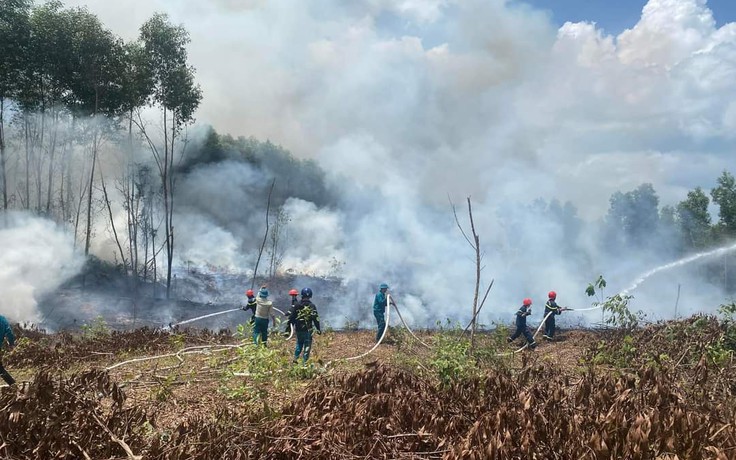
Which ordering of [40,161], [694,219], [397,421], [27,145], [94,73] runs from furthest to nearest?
[694,219], [40,161], [27,145], [94,73], [397,421]

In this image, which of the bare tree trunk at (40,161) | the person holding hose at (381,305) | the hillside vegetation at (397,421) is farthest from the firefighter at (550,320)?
the bare tree trunk at (40,161)

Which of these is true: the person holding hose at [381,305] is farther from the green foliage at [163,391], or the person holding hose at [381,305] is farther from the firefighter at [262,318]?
the green foliage at [163,391]

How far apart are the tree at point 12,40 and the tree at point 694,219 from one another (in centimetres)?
3817

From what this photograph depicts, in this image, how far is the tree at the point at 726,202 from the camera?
34.4 metres

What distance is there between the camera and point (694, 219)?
36.2m

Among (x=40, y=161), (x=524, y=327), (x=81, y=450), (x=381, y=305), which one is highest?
(x=40, y=161)

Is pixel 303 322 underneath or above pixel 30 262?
underneath

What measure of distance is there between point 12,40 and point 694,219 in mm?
40465

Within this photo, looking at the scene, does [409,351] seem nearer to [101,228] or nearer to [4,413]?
[4,413]

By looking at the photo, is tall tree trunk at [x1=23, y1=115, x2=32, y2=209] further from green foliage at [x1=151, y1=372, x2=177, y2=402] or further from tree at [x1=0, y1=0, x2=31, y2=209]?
green foliage at [x1=151, y1=372, x2=177, y2=402]

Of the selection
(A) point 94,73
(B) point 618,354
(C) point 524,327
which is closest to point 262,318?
(C) point 524,327

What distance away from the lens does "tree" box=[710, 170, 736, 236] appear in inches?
1355

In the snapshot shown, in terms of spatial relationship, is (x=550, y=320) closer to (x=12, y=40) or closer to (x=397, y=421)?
(x=397, y=421)

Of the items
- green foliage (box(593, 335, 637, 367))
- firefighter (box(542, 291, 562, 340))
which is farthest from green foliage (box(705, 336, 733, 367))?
firefighter (box(542, 291, 562, 340))
